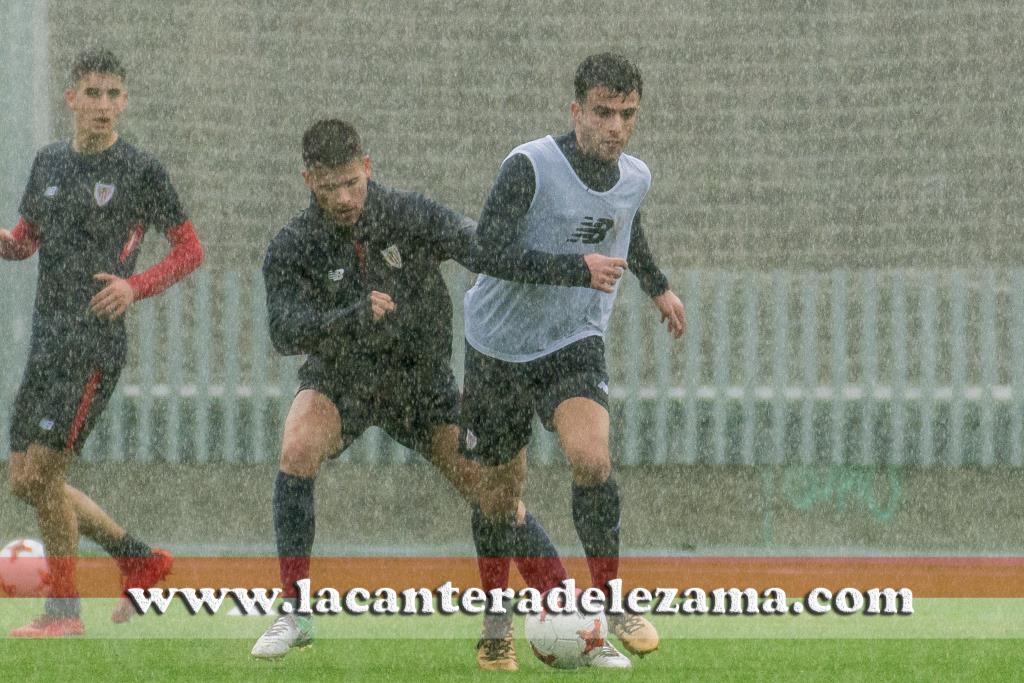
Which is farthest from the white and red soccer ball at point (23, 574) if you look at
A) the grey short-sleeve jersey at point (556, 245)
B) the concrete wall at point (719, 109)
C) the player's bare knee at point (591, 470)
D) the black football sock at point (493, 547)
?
the concrete wall at point (719, 109)

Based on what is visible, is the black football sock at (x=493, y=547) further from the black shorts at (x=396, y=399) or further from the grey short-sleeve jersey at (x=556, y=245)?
the grey short-sleeve jersey at (x=556, y=245)

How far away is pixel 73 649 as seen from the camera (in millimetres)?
7188

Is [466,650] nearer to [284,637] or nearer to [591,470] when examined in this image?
[284,637]

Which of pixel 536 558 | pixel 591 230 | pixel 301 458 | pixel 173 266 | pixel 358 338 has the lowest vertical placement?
pixel 536 558

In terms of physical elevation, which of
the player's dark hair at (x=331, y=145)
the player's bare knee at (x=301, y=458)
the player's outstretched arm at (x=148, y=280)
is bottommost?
the player's bare knee at (x=301, y=458)

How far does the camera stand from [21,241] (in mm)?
7840

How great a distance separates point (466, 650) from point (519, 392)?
3.54 ft

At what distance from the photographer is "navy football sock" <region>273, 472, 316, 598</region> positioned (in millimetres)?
6805

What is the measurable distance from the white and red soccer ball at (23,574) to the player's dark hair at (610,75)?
142 inches

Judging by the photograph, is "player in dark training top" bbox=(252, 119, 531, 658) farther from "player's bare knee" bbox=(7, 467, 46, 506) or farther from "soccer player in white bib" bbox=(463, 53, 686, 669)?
"player's bare knee" bbox=(7, 467, 46, 506)

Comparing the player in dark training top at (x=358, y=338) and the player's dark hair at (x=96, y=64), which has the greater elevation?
the player's dark hair at (x=96, y=64)

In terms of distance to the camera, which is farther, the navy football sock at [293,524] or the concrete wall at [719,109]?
the concrete wall at [719,109]

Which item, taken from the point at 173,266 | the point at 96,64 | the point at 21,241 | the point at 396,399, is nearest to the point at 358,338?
the point at 396,399

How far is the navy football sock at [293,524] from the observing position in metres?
6.80
